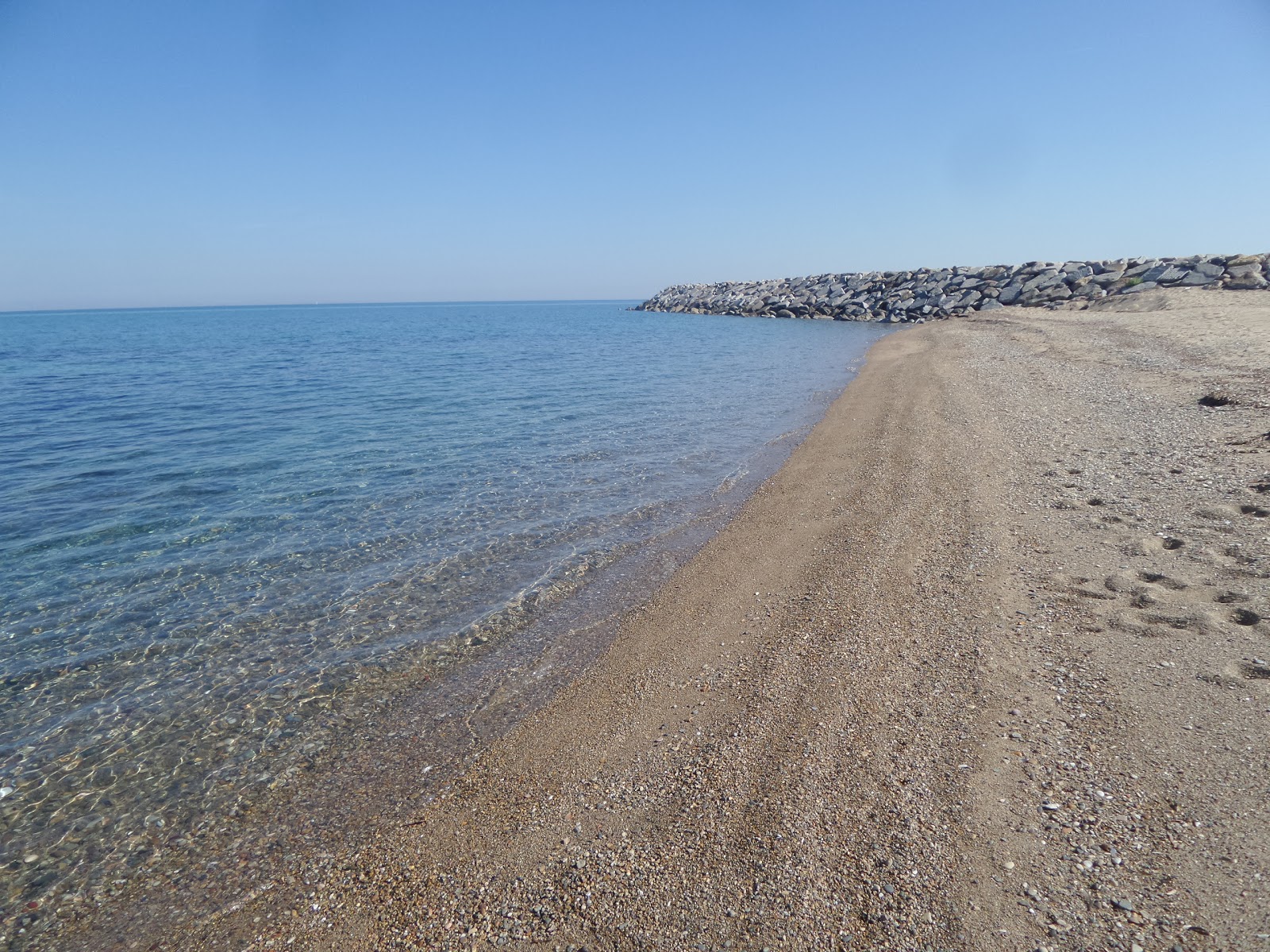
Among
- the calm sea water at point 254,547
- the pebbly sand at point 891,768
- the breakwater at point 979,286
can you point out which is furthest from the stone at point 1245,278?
the pebbly sand at point 891,768

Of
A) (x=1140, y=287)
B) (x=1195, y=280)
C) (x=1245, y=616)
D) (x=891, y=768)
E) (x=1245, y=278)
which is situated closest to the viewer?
(x=891, y=768)

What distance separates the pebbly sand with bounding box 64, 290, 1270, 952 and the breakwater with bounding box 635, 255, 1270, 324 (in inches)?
1347

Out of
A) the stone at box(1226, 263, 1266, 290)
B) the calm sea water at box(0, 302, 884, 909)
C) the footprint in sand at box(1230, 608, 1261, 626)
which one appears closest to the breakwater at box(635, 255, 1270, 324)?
the stone at box(1226, 263, 1266, 290)

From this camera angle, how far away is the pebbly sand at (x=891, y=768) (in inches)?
127

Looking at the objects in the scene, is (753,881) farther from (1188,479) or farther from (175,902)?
(1188,479)

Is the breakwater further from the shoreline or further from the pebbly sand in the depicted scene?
the shoreline

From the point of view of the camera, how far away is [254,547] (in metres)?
9.07

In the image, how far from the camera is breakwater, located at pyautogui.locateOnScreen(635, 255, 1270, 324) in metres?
33.1

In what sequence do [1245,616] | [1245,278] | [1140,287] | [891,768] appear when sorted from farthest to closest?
[1140,287], [1245,278], [1245,616], [891,768]

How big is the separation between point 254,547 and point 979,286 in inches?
2069

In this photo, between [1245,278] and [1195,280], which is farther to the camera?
[1195,280]

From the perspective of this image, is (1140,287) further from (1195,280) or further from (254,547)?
(254,547)

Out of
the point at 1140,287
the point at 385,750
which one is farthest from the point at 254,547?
the point at 1140,287

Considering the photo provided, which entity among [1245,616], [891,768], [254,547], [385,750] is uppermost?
[1245,616]
